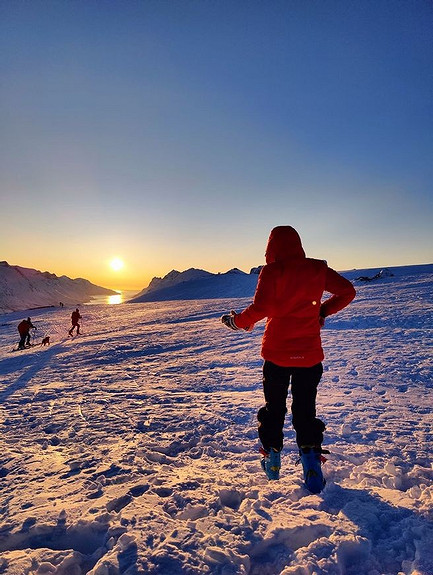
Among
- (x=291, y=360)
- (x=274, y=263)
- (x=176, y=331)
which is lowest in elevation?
(x=176, y=331)

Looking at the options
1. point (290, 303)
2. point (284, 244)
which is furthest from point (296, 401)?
point (284, 244)

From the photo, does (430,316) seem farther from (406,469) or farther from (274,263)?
(274,263)

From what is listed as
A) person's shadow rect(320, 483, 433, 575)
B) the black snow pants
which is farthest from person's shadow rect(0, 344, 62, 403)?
person's shadow rect(320, 483, 433, 575)

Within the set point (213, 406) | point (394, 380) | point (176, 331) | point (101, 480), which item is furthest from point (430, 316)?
point (101, 480)

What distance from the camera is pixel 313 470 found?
2414 mm

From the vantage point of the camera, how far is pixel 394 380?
5191 millimetres

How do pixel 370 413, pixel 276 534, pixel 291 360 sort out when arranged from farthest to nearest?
pixel 370 413
pixel 291 360
pixel 276 534

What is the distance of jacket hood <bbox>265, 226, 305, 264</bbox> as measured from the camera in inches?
99.2

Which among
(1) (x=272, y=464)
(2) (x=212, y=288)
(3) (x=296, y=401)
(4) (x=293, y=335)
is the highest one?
(2) (x=212, y=288)

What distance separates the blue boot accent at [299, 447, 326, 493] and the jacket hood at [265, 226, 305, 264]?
1510mm

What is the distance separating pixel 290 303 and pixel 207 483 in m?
1.62

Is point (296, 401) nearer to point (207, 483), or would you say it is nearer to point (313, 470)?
point (313, 470)

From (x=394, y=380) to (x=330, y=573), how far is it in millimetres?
4202

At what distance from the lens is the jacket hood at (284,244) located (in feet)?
8.27
